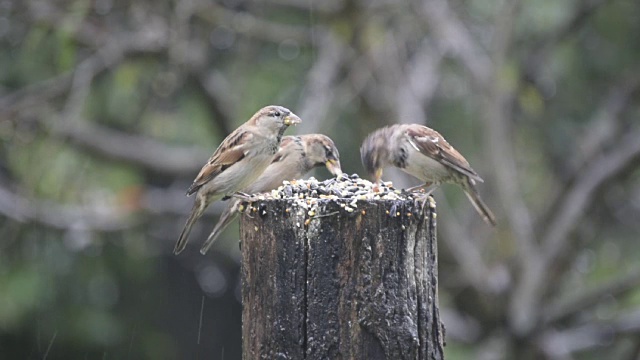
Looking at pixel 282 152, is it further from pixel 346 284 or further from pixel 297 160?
pixel 346 284

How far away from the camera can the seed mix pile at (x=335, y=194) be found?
3033 mm

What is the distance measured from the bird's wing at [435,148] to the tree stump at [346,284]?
2.55 m

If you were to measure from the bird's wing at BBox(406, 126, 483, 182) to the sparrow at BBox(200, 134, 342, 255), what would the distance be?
18.2 inches

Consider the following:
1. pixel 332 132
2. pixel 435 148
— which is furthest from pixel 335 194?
pixel 332 132

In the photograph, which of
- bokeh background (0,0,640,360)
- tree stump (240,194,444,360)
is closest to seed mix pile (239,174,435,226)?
tree stump (240,194,444,360)

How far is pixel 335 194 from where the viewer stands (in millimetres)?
3420

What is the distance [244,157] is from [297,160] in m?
0.51

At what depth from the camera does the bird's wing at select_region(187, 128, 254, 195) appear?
5.34m

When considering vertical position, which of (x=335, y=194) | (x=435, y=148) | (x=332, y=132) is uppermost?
(x=332, y=132)

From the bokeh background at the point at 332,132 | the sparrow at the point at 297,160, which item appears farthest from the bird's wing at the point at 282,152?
the bokeh background at the point at 332,132

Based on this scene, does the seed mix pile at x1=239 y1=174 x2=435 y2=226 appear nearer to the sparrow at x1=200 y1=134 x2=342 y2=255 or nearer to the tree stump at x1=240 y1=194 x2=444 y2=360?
the tree stump at x1=240 y1=194 x2=444 y2=360

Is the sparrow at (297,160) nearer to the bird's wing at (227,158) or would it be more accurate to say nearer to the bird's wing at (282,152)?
the bird's wing at (282,152)

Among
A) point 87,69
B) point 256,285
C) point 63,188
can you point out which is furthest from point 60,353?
point 256,285

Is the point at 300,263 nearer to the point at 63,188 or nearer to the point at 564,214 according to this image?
the point at 63,188
